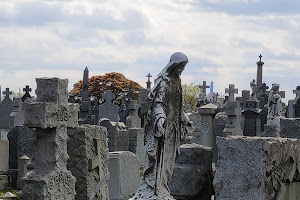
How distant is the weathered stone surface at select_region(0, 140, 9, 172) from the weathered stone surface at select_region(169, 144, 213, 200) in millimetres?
5584

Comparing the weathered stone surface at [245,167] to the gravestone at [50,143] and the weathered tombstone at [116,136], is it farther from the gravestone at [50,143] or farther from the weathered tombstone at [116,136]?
the weathered tombstone at [116,136]

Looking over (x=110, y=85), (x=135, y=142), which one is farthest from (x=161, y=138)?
(x=110, y=85)

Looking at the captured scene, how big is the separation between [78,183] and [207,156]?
196cm

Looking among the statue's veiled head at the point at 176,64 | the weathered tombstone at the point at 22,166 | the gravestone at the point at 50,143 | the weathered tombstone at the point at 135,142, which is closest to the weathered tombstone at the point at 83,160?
the gravestone at the point at 50,143

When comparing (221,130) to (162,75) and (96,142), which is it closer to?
(96,142)

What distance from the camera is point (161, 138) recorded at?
760 cm

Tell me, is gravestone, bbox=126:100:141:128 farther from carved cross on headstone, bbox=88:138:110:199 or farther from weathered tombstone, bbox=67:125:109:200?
weathered tombstone, bbox=67:125:109:200

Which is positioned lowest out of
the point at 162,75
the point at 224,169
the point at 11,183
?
the point at 11,183

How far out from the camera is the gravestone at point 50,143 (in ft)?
27.5

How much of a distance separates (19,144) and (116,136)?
2632mm

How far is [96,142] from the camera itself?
390 inches

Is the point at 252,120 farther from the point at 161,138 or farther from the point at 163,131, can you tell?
the point at 163,131

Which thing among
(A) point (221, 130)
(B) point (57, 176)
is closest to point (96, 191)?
(B) point (57, 176)

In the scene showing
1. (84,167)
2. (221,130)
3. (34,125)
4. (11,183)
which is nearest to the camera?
(34,125)
